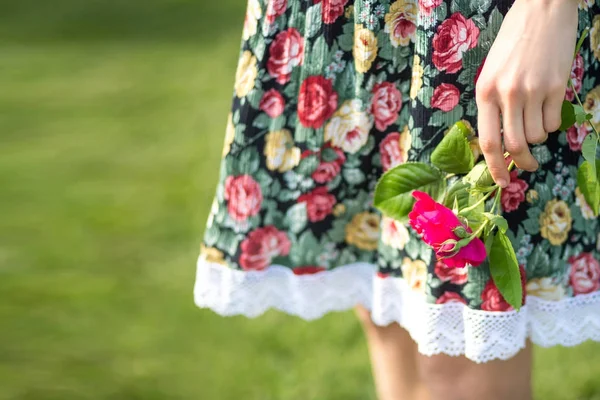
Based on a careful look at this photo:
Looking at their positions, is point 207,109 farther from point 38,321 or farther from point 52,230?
point 38,321

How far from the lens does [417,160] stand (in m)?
0.95

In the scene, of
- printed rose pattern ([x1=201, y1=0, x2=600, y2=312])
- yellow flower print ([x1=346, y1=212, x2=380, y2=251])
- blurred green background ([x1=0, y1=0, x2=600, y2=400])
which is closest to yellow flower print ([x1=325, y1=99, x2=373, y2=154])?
printed rose pattern ([x1=201, y1=0, x2=600, y2=312])

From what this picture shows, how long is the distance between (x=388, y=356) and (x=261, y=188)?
12.4 inches

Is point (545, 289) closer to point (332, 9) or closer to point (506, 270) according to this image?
point (506, 270)

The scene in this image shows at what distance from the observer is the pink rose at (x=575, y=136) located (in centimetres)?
96

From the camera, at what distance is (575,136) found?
3.15 feet

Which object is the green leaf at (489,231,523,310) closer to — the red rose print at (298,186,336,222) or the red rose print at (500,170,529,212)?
the red rose print at (500,170,529,212)

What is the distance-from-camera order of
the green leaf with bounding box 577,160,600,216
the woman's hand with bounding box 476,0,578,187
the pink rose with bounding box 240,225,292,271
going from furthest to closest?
the pink rose with bounding box 240,225,292,271, the green leaf with bounding box 577,160,600,216, the woman's hand with bounding box 476,0,578,187

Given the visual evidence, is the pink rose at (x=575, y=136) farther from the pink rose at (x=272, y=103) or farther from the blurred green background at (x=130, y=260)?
the blurred green background at (x=130, y=260)

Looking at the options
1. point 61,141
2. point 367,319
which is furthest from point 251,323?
point 61,141

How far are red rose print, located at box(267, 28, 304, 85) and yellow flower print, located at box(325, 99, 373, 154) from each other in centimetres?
9

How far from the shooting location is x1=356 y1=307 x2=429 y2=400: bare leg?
3.75 feet

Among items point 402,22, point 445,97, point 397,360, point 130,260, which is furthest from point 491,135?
point 130,260

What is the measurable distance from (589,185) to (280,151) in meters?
0.41
